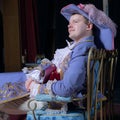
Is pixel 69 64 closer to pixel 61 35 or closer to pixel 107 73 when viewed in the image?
pixel 107 73

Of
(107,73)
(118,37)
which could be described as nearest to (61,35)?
(118,37)

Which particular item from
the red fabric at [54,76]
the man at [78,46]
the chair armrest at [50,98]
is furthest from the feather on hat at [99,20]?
the chair armrest at [50,98]

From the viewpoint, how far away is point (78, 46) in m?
2.11

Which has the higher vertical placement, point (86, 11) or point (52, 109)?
point (86, 11)

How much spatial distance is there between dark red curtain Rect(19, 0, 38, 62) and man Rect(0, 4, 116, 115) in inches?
71.2

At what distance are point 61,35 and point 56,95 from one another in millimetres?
2904

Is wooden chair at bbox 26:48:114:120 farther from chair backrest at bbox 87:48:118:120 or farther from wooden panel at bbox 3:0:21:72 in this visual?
wooden panel at bbox 3:0:21:72

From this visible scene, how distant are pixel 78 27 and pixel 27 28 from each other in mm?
2105

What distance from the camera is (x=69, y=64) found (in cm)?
207

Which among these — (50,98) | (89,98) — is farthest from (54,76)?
(89,98)

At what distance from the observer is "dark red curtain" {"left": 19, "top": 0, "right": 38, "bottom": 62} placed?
4.21 m

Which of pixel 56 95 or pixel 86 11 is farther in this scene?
pixel 86 11

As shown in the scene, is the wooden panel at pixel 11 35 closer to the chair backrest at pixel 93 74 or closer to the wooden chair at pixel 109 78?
the wooden chair at pixel 109 78

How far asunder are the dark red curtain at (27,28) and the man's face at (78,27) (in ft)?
6.62
